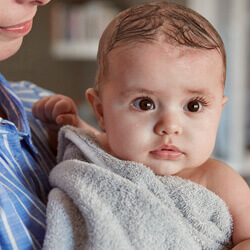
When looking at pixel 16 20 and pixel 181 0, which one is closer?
pixel 16 20

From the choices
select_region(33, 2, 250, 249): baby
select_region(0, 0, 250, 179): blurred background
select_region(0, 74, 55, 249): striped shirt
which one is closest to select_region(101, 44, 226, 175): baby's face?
select_region(33, 2, 250, 249): baby

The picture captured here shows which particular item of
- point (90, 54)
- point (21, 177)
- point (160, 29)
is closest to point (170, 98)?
point (160, 29)

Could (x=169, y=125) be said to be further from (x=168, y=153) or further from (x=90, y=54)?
(x=90, y=54)

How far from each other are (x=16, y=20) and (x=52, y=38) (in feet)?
10.4

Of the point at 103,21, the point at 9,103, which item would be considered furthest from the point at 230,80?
the point at 9,103

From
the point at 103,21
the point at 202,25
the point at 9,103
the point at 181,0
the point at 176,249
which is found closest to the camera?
the point at 176,249

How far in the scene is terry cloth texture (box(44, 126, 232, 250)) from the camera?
27.3 inches

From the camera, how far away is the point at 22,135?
0.90 m

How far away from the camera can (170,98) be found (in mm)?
751

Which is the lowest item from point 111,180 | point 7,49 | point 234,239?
point 234,239

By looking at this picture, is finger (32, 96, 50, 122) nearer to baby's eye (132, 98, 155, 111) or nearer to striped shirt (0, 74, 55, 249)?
striped shirt (0, 74, 55, 249)

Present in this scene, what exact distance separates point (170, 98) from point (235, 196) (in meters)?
0.22

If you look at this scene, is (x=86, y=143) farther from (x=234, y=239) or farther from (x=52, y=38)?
(x=52, y=38)

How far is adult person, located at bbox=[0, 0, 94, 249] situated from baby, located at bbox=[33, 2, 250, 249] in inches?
7.3
